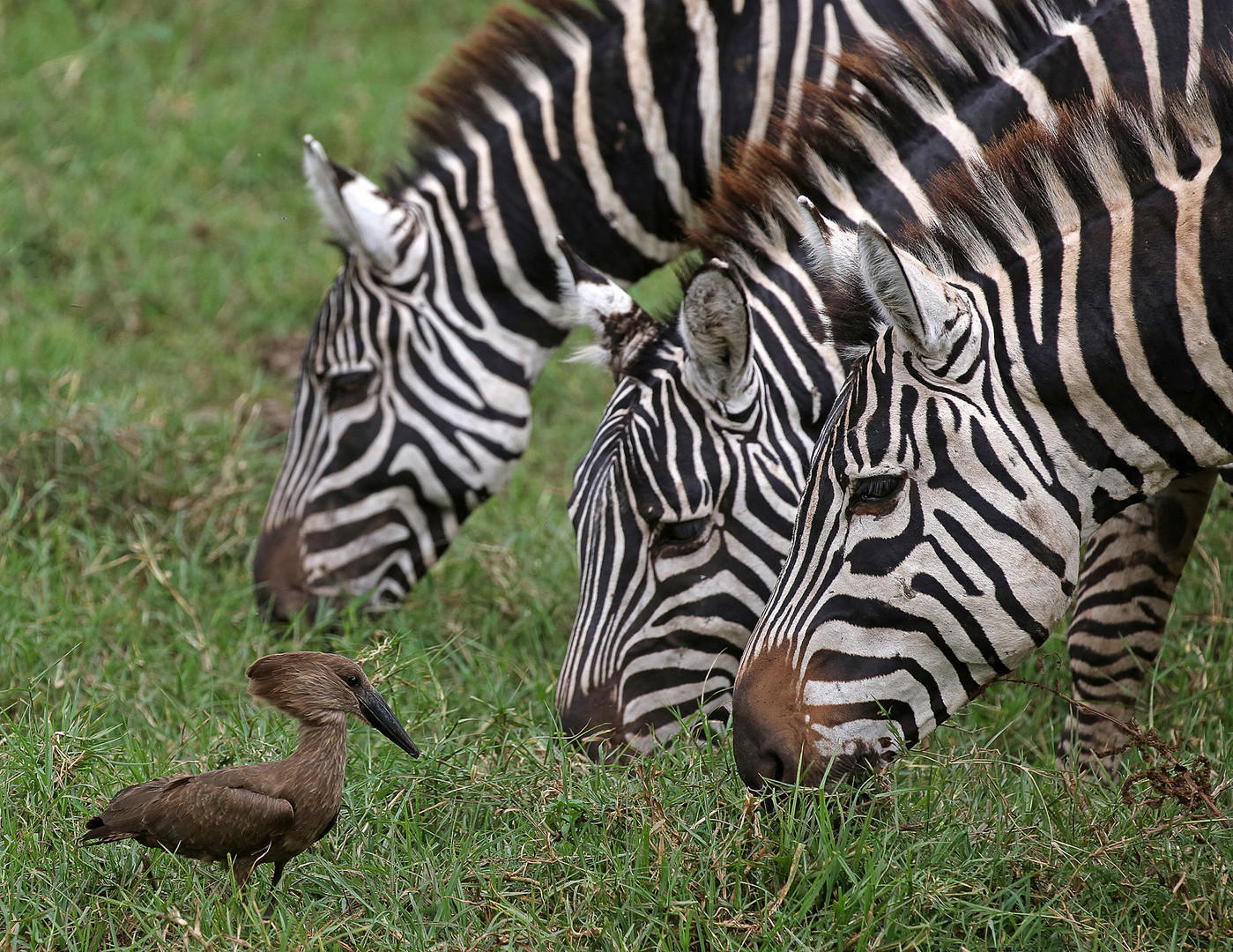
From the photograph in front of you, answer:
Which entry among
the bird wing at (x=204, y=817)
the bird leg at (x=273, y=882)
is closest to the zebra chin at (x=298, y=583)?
the bird leg at (x=273, y=882)

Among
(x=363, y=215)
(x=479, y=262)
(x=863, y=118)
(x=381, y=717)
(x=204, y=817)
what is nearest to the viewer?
(x=204, y=817)

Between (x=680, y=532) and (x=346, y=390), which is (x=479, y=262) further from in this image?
(x=680, y=532)

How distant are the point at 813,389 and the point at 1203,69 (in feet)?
4.34

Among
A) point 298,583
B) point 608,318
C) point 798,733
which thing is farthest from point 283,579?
point 798,733

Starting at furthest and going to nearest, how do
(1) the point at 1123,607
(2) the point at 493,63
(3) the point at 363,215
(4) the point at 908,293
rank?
(2) the point at 493,63 < (3) the point at 363,215 < (1) the point at 1123,607 < (4) the point at 908,293

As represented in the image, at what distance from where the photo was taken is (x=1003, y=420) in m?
3.14

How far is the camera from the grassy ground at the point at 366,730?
3.22 metres

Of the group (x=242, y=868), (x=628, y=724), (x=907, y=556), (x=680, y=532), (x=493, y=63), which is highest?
(x=493, y=63)

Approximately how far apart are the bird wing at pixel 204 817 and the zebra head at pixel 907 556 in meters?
1.17

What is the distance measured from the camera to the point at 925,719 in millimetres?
3303

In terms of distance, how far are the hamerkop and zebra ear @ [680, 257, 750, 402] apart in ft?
4.27

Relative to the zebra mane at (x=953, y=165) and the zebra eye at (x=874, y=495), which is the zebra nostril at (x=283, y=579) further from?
the zebra eye at (x=874, y=495)

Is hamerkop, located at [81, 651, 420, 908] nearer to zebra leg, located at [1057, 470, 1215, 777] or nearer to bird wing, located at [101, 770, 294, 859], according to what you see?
bird wing, located at [101, 770, 294, 859]

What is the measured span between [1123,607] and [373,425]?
296 cm
